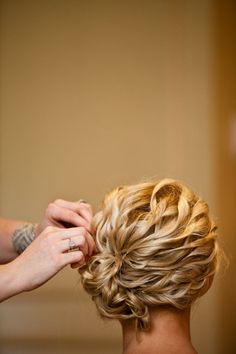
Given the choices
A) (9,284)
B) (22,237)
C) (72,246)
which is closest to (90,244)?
(72,246)

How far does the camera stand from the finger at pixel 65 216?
977 millimetres

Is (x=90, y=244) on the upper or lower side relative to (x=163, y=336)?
upper

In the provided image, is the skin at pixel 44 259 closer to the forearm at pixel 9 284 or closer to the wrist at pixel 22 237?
the forearm at pixel 9 284

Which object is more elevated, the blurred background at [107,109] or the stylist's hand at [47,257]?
the blurred background at [107,109]

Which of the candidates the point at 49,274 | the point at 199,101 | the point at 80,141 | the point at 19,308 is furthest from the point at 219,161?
the point at 49,274

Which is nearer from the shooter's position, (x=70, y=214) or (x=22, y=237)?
(x=70, y=214)

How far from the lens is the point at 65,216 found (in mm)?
1002

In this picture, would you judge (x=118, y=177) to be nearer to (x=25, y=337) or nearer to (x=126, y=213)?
(x=25, y=337)

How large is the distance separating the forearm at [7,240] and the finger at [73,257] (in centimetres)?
47

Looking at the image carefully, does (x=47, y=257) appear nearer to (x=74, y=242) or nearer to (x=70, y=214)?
(x=74, y=242)

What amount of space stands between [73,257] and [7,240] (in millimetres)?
493

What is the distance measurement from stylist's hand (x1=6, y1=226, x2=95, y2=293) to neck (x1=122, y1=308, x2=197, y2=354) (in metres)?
0.21

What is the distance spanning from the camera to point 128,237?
880mm

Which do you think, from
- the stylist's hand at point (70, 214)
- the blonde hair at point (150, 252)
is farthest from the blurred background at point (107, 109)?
the blonde hair at point (150, 252)
